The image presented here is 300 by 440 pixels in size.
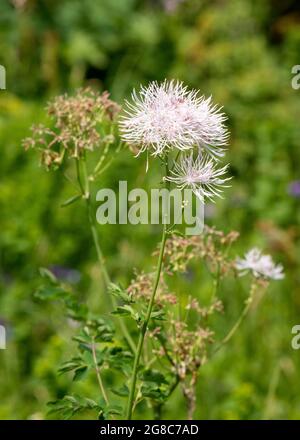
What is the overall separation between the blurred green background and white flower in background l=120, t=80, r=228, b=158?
0.55 meters

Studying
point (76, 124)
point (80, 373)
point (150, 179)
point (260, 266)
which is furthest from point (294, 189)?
point (80, 373)

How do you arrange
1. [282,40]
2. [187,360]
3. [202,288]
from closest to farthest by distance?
[187,360], [202,288], [282,40]

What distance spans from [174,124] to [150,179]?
3081mm

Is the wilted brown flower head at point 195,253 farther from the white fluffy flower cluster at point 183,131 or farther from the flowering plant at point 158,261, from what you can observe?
the white fluffy flower cluster at point 183,131

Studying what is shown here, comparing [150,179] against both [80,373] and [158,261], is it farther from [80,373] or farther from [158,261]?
[158,261]

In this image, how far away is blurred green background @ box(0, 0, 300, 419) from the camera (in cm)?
298

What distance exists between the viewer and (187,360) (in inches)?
68.0

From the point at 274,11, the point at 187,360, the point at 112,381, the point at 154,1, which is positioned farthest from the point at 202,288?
the point at 274,11

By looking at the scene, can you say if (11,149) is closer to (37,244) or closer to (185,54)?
(37,244)

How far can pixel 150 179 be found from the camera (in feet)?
14.7

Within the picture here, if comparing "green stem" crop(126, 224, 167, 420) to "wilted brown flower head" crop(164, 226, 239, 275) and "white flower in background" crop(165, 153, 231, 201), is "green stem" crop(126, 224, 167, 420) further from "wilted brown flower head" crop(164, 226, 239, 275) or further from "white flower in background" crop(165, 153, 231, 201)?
"wilted brown flower head" crop(164, 226, 239, 275)

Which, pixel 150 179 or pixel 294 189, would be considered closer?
pixel 294 189

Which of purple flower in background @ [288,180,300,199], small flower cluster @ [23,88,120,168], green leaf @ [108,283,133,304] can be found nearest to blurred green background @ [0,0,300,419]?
purple flower in background @ [288,180,300,199]

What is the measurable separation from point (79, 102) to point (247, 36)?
13.5 ft
